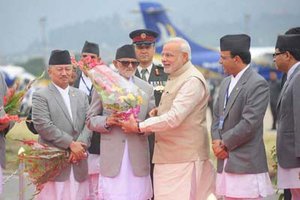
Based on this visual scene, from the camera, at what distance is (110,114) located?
529 cm

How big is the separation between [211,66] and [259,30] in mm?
134951

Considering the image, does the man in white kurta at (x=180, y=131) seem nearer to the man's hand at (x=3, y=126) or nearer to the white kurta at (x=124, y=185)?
the white kurta at (x=124, y=185)

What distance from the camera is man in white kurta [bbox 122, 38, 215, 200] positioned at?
502cm

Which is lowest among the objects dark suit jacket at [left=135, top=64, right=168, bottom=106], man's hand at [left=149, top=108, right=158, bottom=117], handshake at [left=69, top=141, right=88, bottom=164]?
handshake at [left=69, top=141, right=88, bottom=164]

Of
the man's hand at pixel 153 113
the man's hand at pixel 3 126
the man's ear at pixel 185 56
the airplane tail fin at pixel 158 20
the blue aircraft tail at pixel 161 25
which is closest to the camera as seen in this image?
the man's ear at pixel 185 56

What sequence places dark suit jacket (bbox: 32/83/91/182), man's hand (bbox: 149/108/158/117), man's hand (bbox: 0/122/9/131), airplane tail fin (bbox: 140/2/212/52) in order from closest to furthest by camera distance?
1. man's hand (bbox: 149/108/158/117)
2. dark suit jacket (bbox: 32/83/91/182)
3. man's hand (bbox: 0/122/9/131)
4. airplane tail fin (bbox: 140/2/212/52)

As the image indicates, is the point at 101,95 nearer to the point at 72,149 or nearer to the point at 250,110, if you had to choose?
the point at 72,149

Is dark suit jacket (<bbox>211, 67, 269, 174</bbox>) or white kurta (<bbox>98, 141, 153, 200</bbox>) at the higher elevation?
dark suit jacket (<bbox>211, 67, 269, 174</bbox>)

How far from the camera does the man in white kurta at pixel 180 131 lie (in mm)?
5023

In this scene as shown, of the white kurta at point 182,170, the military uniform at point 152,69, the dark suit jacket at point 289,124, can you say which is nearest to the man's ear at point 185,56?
the white kurta at point 182,170

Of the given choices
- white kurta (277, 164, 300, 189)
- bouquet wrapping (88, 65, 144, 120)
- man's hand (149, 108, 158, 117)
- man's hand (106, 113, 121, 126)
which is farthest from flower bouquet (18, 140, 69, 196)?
white kurta (277, 164, 300, 189)

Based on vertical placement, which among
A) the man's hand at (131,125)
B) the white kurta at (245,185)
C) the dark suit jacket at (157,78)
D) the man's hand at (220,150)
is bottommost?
the white kurta at (245,185)

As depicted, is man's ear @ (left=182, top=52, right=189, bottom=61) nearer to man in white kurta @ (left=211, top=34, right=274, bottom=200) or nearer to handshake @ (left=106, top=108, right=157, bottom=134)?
man in white kurta @ (left=211, top=34, right=274, bottom=200)

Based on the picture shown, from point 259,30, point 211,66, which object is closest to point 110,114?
point 211,66
